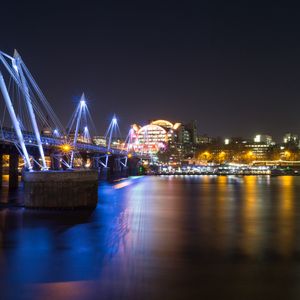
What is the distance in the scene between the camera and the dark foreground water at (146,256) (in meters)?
14.0

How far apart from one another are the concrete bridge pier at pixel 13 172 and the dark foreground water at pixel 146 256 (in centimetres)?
2050

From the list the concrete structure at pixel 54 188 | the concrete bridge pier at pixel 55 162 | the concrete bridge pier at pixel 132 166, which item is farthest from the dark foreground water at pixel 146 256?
the concrete bridge pier at pixel 132 166

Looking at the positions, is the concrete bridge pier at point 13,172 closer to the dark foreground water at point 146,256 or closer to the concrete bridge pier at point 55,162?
the concrete bridge pier at point 55,162

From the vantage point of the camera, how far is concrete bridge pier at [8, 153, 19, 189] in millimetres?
51597

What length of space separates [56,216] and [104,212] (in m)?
6.19

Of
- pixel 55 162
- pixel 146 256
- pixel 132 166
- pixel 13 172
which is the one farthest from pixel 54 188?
pixel 132 166

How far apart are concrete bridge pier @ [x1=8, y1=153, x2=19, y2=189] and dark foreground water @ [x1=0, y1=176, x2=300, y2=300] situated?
2050 centimetres

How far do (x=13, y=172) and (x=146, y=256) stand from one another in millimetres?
38527

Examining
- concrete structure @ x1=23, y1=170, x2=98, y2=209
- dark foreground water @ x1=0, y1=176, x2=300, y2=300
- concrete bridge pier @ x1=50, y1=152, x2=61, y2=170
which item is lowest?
dark foreground water @ x1=0, y1=176, x2=300, y2=300

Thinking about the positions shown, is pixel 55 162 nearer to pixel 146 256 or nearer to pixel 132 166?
pixel 146 256

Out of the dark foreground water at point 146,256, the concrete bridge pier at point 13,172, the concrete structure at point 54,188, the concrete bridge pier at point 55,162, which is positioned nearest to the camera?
the dark foreground water at point 146,256

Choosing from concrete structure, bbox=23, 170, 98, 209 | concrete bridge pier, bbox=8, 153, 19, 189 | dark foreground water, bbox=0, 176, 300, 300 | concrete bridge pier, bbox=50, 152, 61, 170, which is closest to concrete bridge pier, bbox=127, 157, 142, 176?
concrete bridge pier, bbox=50, 152, 61, 170

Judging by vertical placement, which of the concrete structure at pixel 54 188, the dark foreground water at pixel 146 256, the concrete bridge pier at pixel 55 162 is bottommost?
the dark foreground water at pixel 146 256

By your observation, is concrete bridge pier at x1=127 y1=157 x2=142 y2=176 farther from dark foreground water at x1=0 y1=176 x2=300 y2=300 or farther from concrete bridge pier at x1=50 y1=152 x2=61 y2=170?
dark foreground water at x1=0 y1=176 x2=300 y2=300
